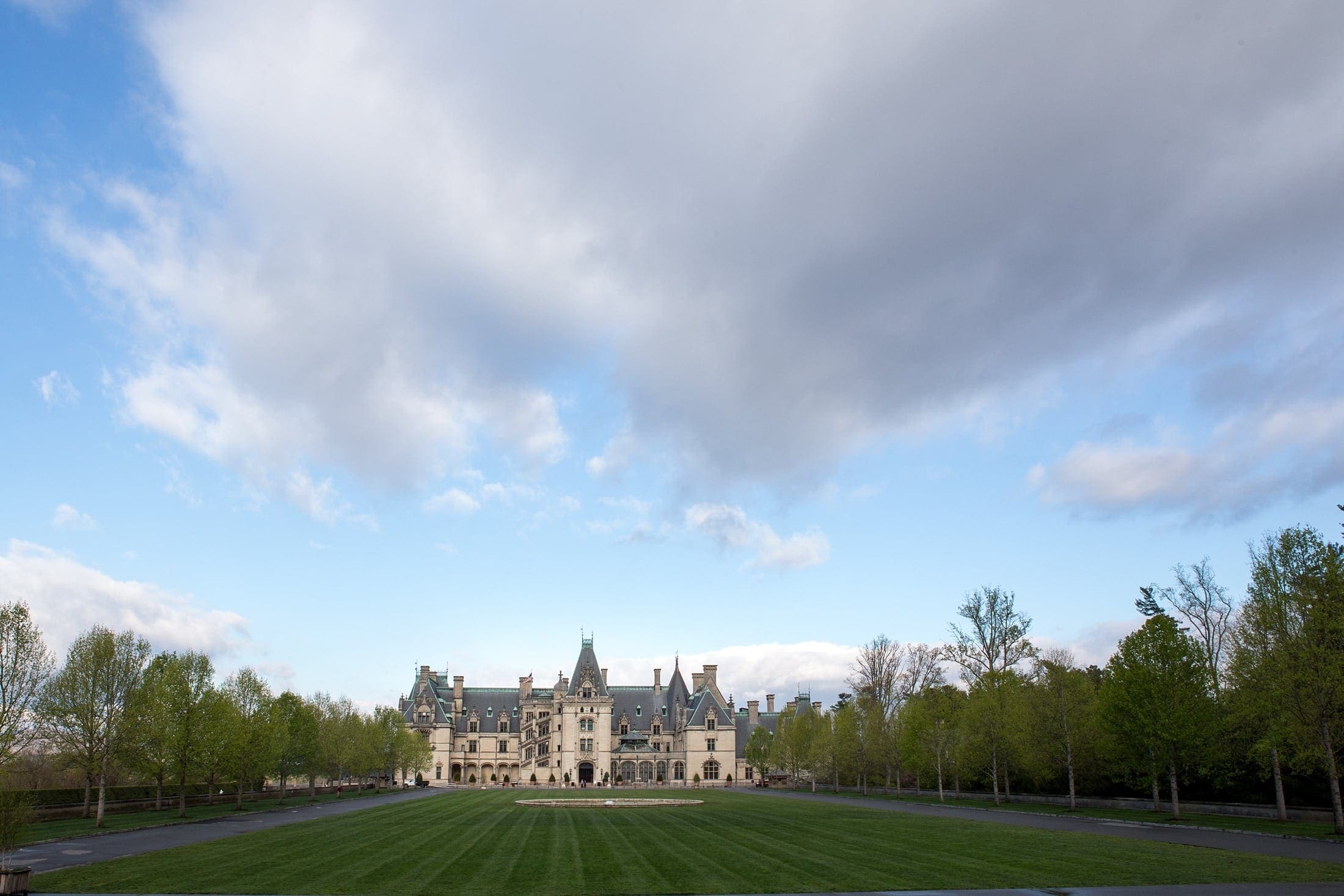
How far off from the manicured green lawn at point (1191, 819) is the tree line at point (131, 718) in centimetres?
4294

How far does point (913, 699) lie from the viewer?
2574 inches

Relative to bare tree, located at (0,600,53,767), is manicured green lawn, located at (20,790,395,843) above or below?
below

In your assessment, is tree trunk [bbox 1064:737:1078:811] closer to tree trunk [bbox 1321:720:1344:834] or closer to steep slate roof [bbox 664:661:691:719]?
tree trunk [bbox 1321:720:1344:834]

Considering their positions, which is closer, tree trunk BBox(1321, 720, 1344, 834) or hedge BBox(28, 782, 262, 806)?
tree trunk BBox(1321, 720, 1344, 834)

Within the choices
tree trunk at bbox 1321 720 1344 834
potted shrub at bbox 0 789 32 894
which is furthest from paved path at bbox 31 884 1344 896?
tree trunk at bbox 1321 720 1344 834

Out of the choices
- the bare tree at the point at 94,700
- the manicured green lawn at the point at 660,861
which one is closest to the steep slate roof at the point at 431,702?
the bare tree at the point at 94,700

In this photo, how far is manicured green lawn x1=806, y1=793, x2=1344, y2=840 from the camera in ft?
107

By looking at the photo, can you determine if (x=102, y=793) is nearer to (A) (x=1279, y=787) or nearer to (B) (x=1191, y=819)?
(B) (x=1191, y=819)

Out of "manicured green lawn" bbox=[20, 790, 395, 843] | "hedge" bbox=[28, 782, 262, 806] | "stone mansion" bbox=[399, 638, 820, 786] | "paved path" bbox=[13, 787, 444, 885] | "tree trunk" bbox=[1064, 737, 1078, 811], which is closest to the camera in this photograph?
"paved path" bbox=[13, 787, 444, 885]

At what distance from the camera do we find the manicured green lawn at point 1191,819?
32.6 meters

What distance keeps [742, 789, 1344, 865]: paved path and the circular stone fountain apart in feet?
38.6

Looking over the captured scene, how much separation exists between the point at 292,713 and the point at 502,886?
54.3 m

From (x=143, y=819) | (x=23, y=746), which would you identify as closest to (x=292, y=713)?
(x=143, y=819)

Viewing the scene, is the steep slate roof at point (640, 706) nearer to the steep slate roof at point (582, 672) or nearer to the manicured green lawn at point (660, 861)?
the steep slate roof at point (582, 672)
